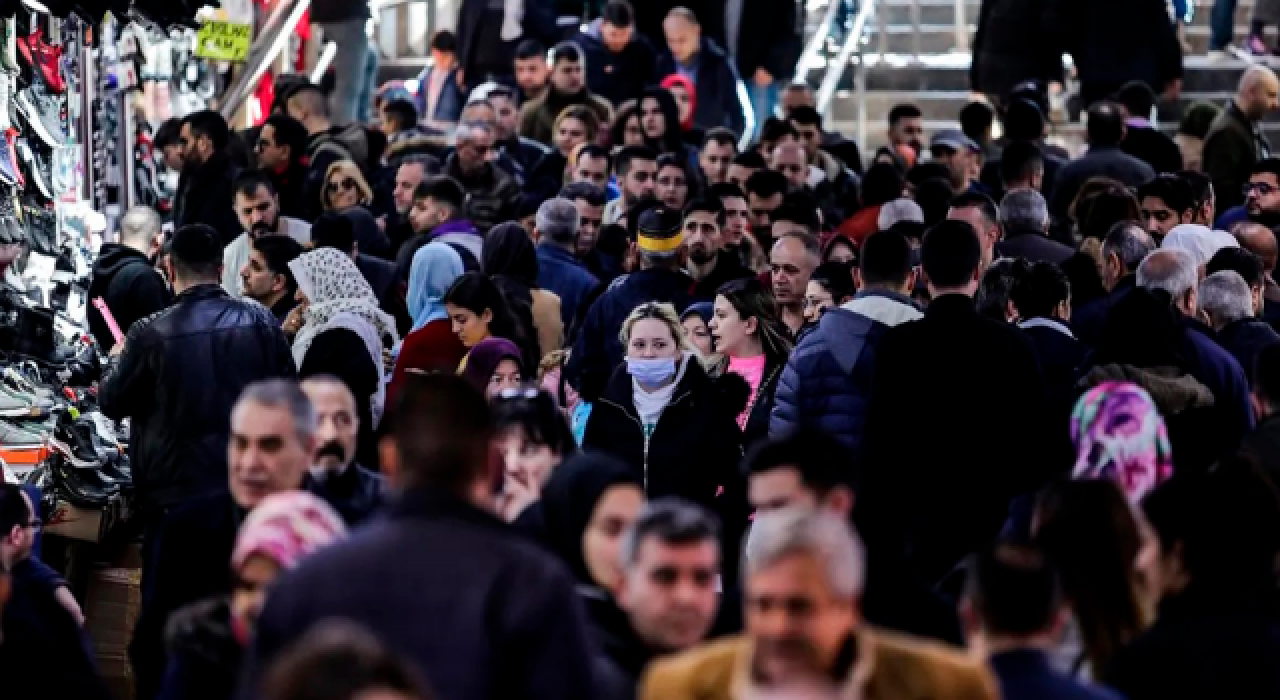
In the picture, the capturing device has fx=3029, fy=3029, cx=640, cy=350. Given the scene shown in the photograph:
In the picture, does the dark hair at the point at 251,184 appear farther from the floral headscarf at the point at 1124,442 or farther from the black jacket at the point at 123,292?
the floral headscarf at the point at 1124,442

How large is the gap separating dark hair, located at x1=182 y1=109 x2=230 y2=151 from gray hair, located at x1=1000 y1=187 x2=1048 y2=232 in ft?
12.8

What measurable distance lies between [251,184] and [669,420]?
11.4 ft

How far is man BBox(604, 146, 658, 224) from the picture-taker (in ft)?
49.9

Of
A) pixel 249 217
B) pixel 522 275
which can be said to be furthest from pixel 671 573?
pixel 249 217

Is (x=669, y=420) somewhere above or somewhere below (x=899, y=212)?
below

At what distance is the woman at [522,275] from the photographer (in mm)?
12531

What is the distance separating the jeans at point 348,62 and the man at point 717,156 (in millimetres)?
4805

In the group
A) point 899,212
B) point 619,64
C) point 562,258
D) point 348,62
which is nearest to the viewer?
point 562,258

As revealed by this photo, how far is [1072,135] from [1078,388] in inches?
475

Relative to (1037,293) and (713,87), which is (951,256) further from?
(713,87)

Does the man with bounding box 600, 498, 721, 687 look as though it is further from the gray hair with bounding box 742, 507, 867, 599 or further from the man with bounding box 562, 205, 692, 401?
the man with bounding box 562, 205, 692, 401

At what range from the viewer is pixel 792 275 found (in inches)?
479

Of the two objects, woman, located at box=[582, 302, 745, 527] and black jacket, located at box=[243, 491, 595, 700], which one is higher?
black jacket, located at box=[243, 491, 595, 700]

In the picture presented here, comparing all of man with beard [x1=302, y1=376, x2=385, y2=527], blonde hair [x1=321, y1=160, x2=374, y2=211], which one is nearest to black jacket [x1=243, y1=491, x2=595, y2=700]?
man with beard [x1=302, y1=376, x2=385, y2=527]
